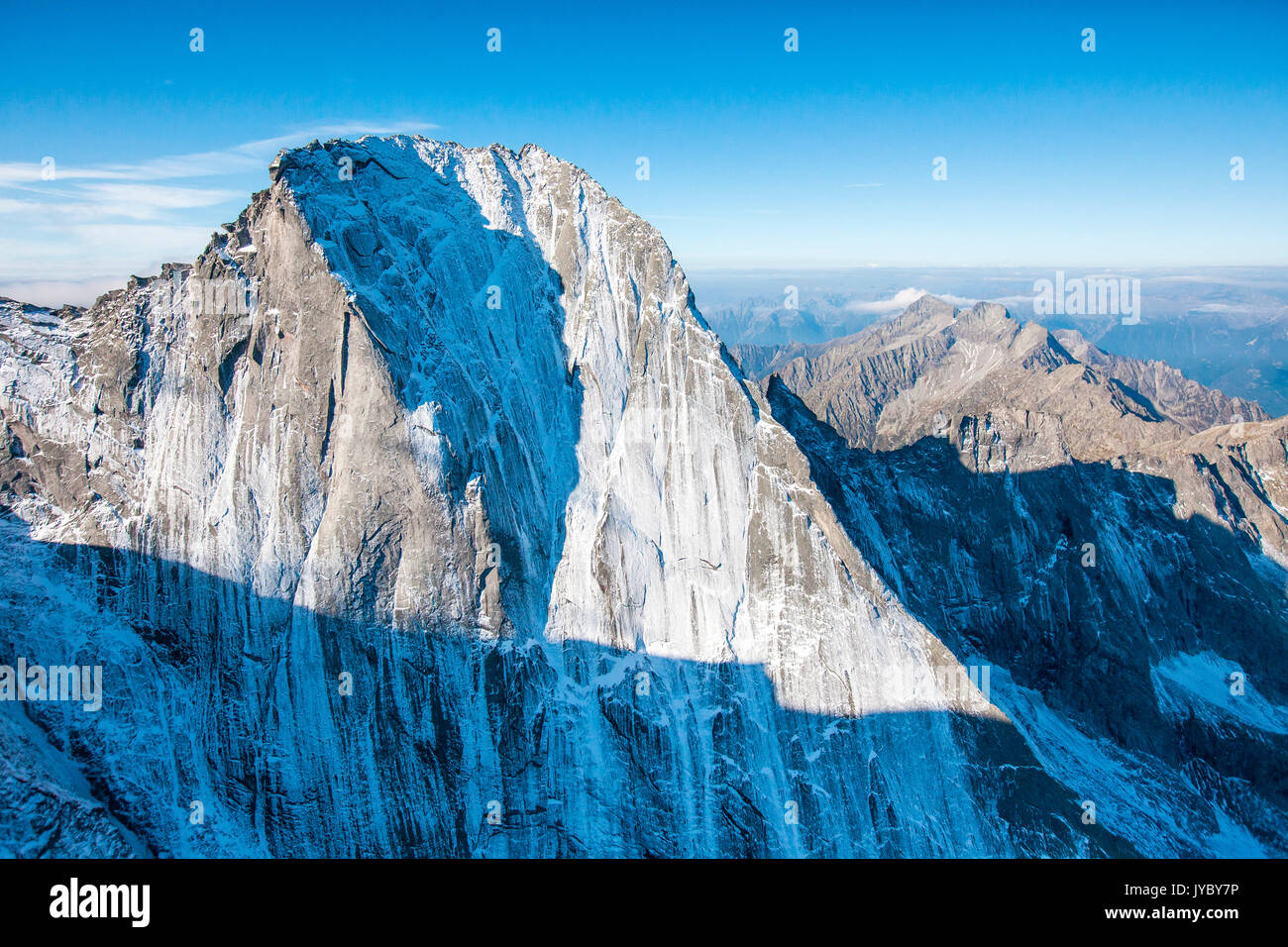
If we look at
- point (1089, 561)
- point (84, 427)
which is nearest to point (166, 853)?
point (84, 427)

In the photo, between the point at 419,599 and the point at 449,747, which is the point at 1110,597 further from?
the point at 419,599

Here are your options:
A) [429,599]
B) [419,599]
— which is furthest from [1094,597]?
[419,599]

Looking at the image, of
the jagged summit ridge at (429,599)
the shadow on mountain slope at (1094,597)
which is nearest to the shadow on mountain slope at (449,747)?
the jagged summit ridge at (429,599)

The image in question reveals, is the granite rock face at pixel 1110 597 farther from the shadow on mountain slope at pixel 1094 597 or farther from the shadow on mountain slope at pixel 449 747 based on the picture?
the shadow on mountain slope at pixel 449 747

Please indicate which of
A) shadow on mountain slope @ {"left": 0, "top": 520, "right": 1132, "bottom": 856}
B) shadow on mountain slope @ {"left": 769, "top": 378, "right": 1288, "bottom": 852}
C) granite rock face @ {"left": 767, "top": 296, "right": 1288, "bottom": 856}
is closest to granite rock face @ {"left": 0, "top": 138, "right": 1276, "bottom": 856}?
shadow on mountain slope @ {"left": 0, "top": 520, "right": 1132, "bottom": 856}
